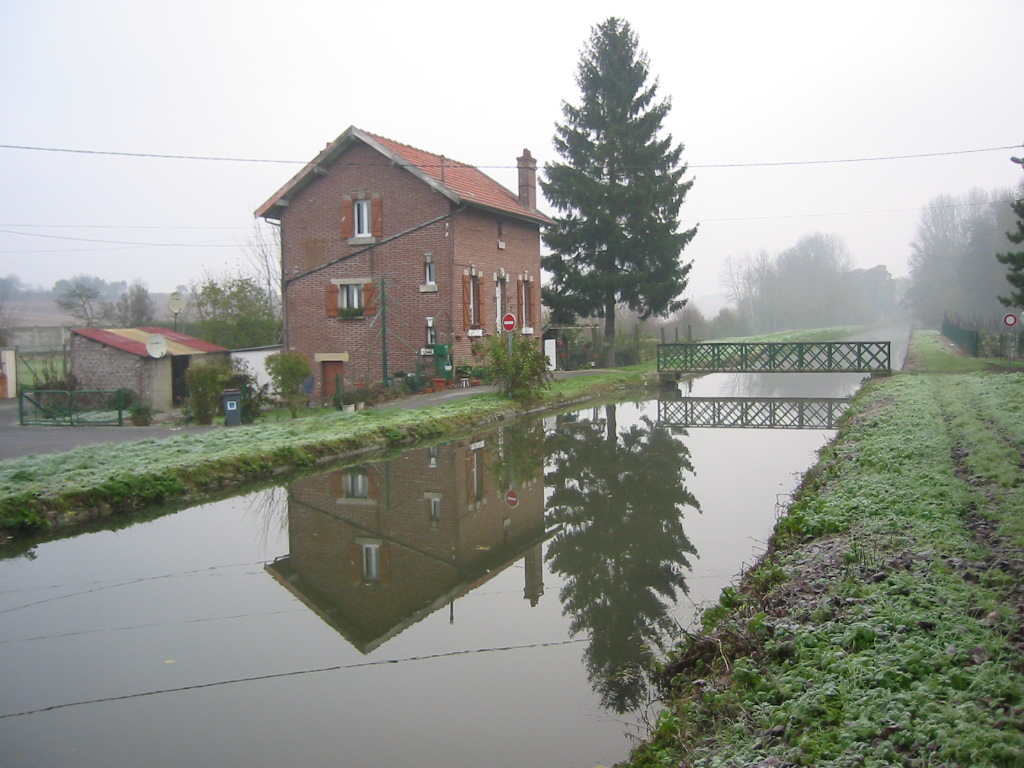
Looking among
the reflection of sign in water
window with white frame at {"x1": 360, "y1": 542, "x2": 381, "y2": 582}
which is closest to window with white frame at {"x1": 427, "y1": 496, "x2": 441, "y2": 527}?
window with white frame at {"x1": 360, "y1": 542, "x2": 381, "y2": 582}

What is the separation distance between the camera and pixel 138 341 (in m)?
24.8

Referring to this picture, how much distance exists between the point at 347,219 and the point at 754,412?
493 inches

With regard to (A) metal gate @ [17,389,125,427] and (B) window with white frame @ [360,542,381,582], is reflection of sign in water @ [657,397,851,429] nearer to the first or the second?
(B) window with white frame @ [360,542,381,582]

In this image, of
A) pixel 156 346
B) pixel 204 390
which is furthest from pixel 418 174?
pixel 204 390

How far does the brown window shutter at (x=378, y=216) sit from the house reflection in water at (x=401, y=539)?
38.5 ft

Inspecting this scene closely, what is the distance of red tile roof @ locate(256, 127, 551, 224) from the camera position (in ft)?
77.8

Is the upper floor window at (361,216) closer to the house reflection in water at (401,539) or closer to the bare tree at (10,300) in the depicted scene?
the house reflection in water at (401,539)

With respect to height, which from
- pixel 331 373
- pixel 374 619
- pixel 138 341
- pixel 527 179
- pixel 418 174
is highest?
pixel 527 179

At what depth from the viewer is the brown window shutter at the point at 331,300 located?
81.5ft

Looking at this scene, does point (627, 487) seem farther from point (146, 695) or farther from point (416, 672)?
point (146, 695)

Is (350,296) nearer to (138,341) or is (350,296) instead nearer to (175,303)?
(138,341)

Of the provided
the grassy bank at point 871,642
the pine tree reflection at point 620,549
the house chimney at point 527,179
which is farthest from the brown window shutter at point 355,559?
the house chimney at point 527,179

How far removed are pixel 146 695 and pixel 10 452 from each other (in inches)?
387

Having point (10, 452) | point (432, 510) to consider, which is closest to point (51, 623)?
point (432, 510)
